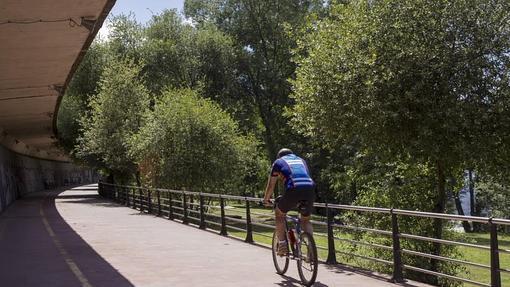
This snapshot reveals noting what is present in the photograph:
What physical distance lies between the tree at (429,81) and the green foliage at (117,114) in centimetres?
2484

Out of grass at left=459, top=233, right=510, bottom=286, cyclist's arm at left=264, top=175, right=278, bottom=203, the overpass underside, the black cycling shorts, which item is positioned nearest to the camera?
the black cycling shorts

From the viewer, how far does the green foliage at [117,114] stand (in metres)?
36.3

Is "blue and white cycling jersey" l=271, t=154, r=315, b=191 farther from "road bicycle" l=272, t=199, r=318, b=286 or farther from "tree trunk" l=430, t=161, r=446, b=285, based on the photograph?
"tree trunk" l=430, t=161, r=446, b=285

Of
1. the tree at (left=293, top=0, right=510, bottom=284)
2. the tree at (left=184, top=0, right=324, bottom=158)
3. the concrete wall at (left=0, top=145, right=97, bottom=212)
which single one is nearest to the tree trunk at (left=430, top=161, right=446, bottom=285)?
the tree at (left=293, top=0, right=510, bottom=284)

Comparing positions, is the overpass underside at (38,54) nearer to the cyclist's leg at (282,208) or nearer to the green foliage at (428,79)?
the green foliage at (428,79)

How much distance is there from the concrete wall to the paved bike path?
15526 mm

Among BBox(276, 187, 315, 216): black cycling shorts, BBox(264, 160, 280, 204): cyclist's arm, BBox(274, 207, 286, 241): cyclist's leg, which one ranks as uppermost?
BBox(264, 160, 280, 204): cyclist's arm

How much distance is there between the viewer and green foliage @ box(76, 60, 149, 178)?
3634 centimetres

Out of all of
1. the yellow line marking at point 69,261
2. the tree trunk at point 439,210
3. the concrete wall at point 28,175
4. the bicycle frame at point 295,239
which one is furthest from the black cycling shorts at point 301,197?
the concrete wall at point 28,175

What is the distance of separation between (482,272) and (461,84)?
34.4 feet

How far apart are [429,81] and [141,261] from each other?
6.56m

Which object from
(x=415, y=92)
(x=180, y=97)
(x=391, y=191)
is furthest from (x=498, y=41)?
(x=180, y=97)

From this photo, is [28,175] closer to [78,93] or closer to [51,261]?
[78,93]

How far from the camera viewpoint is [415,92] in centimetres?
1184
